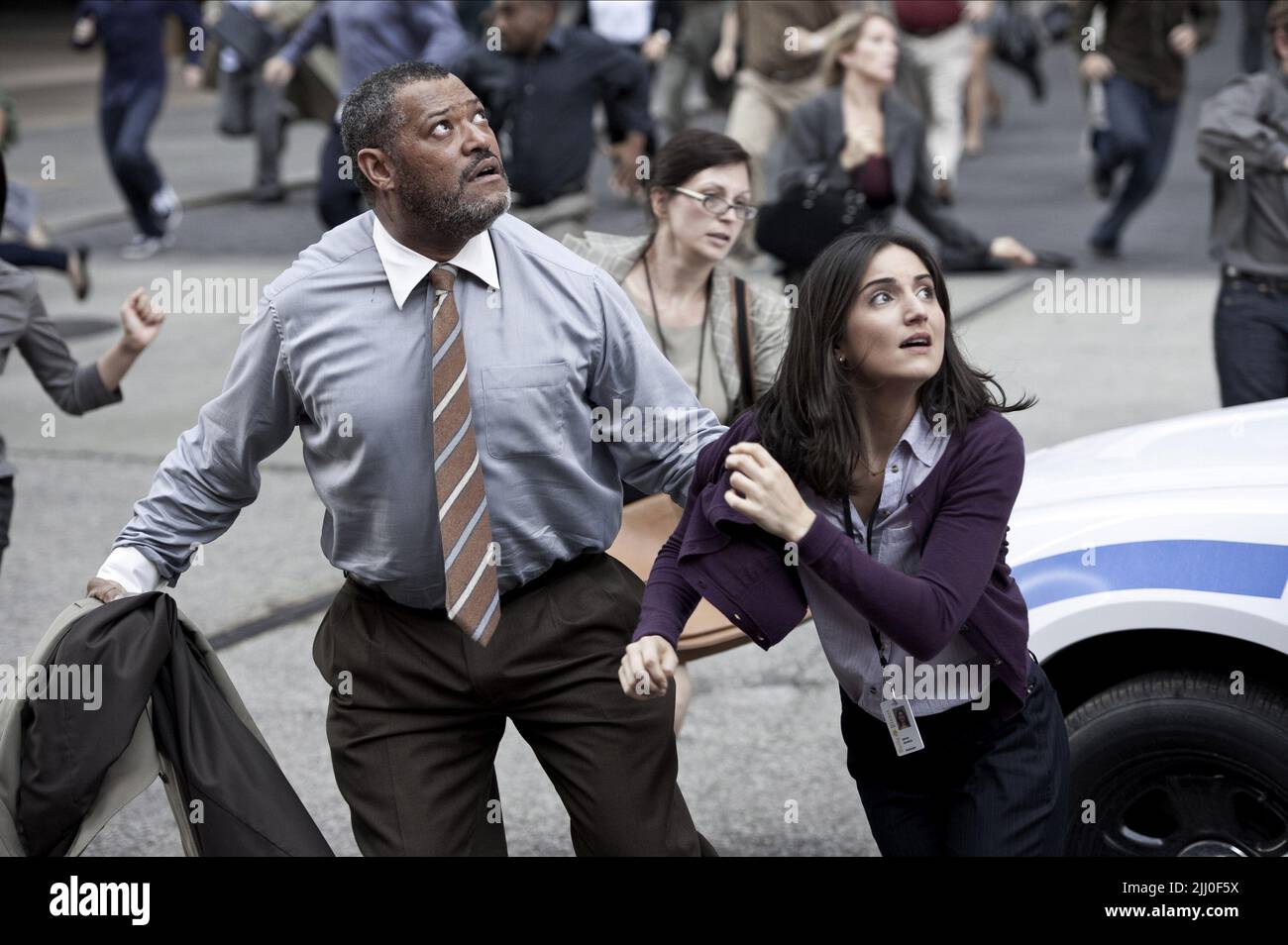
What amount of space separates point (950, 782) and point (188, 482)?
5.08ft

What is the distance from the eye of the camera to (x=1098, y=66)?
11141 mm

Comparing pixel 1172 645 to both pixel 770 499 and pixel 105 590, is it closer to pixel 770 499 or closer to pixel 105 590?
pixel 770 499

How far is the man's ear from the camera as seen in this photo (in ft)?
11.1

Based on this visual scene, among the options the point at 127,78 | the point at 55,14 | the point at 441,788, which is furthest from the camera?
the point at 55,14

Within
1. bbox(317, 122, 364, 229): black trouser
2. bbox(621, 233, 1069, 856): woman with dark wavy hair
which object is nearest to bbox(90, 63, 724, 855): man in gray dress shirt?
bbox(621, 233, 1069, 856): woman with dark wavy hair

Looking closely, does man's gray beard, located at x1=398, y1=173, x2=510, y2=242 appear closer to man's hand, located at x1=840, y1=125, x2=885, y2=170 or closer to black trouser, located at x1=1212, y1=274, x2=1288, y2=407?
black trouser, located at x1=1212, y1=274, x2=1288, y2=407

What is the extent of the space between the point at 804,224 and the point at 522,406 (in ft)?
10.5

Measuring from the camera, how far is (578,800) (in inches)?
136

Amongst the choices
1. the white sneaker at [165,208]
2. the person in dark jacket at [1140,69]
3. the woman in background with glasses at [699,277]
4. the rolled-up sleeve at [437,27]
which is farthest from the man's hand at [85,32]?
the woman in background with glasses at [699,277]

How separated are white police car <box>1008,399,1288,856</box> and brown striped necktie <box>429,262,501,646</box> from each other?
122 centimetres

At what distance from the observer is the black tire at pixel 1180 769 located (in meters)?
3.57

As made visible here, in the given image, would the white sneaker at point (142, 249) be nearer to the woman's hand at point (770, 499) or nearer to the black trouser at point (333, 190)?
the black trouser at point (333, 190)

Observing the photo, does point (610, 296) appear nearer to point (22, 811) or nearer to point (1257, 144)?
point (22, 811)
